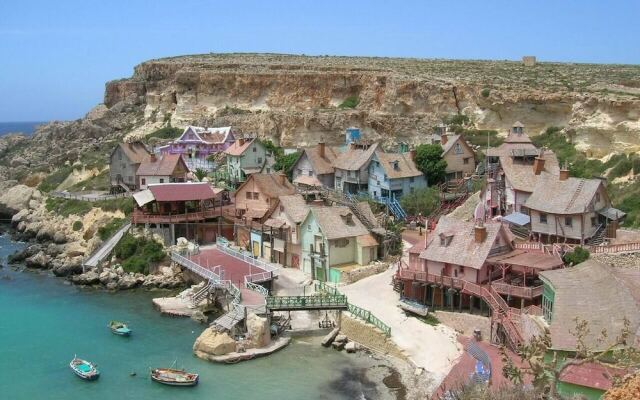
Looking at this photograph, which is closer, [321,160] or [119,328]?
[119,328]

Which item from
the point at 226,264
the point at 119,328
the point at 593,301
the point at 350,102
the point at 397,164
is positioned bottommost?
the point at 119,328

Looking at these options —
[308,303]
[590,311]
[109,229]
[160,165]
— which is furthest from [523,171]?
[160,165]

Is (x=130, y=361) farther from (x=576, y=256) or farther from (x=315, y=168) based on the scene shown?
(x=315, y=168)

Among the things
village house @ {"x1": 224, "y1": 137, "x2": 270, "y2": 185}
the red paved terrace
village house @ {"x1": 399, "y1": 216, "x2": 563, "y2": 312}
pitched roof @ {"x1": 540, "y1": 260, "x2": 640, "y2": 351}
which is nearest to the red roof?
the red paved terrace

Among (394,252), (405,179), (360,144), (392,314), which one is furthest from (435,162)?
(392,314)

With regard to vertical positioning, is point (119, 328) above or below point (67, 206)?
below

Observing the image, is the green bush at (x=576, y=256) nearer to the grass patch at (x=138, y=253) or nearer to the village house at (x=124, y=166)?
the grass patch at (x=138, y=253)

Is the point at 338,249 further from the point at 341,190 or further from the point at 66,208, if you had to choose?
the point at 66,208
